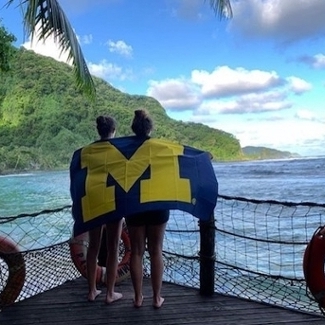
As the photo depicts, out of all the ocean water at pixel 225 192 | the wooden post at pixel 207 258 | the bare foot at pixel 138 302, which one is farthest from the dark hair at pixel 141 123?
the ocean water at pixel 225 192

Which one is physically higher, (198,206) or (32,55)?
(32,55)

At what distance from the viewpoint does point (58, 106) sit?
21109 mm

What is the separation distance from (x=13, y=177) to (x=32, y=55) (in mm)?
20878

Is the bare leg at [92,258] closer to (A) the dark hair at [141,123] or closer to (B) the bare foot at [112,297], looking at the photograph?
(B) the bare foot at [112,297]

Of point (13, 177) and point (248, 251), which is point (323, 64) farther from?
point (248, 251)

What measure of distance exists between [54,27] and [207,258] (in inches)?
89.7

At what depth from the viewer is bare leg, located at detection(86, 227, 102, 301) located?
2.80m

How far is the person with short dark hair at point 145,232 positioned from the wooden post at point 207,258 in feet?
1.34

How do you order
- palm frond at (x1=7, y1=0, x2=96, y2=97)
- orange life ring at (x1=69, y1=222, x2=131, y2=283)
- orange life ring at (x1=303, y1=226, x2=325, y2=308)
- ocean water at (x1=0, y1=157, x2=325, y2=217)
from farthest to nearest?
ocean water at (x1=0, y1=157, x2=325, y2=217) → palm frond at (x1=7, y1=0, x2=96, y2=97) → orange life ring at (x1=69, y1=222, x2=131, y2=283) → orange life ring at (x1=303, y1=226, x2=325, y2=308)

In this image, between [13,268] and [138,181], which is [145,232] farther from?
[13,268]

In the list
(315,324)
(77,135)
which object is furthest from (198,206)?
(77,135)

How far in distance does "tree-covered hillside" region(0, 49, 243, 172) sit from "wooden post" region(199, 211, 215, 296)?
24.2ft

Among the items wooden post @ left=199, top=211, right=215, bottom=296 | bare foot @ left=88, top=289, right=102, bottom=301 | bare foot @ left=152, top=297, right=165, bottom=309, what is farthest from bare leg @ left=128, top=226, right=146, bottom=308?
wooden post @ left=199, top=211, right=215, bottom=296

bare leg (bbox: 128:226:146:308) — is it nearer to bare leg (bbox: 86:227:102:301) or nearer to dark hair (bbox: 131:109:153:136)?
bare leg (bbox: 86:227:102:301)
